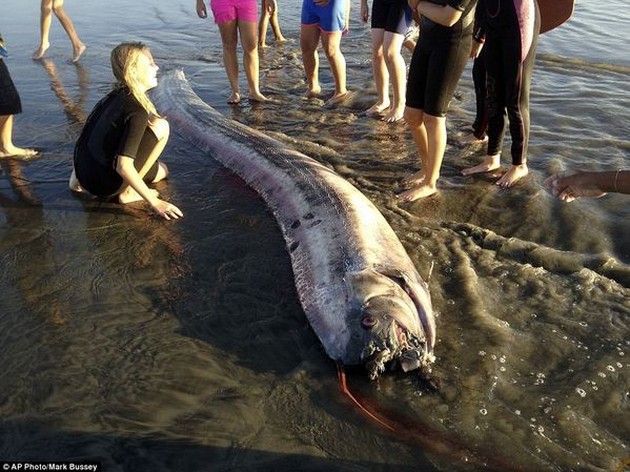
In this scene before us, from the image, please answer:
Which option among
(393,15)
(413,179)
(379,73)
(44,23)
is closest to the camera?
(413,179)

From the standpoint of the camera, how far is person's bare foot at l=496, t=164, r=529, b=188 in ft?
16.9

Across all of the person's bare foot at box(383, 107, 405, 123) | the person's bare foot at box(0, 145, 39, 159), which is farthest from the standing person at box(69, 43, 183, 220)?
the person's bare foot at box(383, 107, 405, 123)

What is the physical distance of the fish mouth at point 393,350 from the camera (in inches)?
116

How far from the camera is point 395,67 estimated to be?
254 inches

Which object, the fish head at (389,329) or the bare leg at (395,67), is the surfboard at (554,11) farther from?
the fish head at (389,329)

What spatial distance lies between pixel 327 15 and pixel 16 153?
4.22m

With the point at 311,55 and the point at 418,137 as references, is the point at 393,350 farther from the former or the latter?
the point at 311,55

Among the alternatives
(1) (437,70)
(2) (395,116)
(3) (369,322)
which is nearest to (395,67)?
(2) (395,116)

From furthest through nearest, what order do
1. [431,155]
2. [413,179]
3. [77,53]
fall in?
[77,53] → [413,179] → [431,155]

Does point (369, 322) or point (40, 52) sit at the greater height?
point (369, 322)

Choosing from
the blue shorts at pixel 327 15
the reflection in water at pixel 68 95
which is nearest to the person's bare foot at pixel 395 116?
the blue shorts at pixel 327 15

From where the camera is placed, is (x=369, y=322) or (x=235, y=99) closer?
(x=369, y=322)

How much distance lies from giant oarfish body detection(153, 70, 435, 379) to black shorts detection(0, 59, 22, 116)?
95.0 inches

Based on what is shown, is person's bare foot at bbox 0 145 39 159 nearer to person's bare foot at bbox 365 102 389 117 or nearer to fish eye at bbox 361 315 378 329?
person's bare foot at bbox 365 102 389 117
